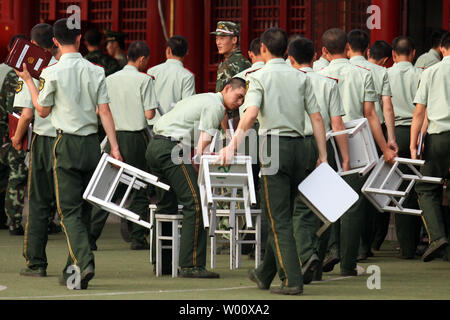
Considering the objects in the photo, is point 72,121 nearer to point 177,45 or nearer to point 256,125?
point 256,125

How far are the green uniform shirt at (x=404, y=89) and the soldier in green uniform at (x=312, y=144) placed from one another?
6.63ft

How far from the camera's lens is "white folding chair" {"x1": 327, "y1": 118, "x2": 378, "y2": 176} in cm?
863

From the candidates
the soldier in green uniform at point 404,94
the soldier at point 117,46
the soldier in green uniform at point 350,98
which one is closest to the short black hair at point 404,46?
the soldier in green uniform at point 404,94

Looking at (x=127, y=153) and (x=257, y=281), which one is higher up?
(x=127, y=153)

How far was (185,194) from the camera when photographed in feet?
28.5

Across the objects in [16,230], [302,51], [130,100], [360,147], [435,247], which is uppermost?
[302,51]

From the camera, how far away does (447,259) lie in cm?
1027

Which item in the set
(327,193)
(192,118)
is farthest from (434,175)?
(192,118)

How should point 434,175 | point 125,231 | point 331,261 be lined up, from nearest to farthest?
1. point 331,261
2. point 434,175
3. point 125,231

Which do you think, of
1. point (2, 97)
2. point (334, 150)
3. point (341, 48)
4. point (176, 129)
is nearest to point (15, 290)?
point (176, 129)

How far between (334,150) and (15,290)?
2.73 meters

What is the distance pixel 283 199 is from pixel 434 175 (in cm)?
266

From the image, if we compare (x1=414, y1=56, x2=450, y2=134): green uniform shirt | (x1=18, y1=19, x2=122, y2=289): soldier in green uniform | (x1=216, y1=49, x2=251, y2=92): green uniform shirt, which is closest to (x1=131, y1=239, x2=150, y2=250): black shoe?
(x1=216, y1=49, x2=251, y2=92): green uniform shirt

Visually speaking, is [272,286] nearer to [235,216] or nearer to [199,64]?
[235,216]
